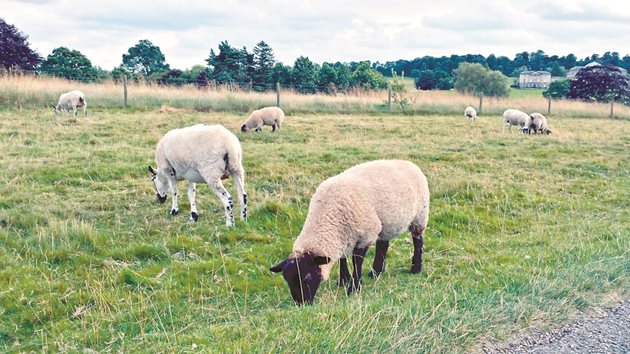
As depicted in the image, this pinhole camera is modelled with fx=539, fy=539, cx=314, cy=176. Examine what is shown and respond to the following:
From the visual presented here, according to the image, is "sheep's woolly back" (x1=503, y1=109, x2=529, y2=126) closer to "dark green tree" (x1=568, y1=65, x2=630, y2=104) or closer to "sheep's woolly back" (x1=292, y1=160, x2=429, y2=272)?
"sheep's woolly back" (x1=292, y1=160, x2=429, y2=272)

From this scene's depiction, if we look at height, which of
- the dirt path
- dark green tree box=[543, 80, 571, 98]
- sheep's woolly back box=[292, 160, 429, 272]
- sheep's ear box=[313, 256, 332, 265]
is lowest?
the dirt path

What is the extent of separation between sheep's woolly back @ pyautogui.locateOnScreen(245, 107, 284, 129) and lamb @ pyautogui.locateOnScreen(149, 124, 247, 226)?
11.4 metres

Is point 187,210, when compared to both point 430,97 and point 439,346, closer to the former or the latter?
point 439,346

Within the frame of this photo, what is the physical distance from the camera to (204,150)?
8.63 m

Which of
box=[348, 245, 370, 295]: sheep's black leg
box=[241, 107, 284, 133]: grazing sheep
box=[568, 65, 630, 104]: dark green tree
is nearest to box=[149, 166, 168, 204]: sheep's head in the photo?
box=[348, 245, 370, 295]: sheep's black leg

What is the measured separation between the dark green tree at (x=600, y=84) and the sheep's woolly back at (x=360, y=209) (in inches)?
2195

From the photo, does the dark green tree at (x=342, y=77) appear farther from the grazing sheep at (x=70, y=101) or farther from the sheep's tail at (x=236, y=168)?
the sheep's tail at (x=236, y=168)

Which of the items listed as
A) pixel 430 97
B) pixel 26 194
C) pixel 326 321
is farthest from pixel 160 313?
pixel 430 97

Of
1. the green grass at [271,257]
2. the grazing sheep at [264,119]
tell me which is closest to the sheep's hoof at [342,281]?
the green grass at [271,257]

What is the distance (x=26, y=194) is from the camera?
9305mm

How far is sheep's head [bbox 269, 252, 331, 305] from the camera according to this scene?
18.4ft

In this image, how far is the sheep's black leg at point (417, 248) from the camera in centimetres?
693

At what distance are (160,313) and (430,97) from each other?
32.4m

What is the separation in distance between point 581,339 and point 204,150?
606cm
